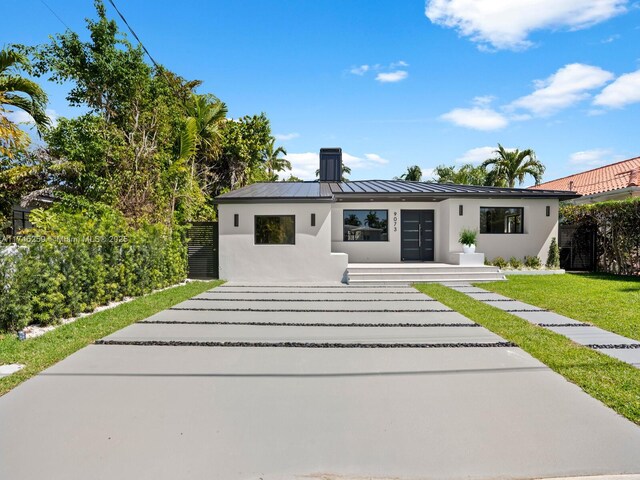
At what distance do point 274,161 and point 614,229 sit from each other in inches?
951

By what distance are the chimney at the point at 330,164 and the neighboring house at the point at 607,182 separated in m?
11.1

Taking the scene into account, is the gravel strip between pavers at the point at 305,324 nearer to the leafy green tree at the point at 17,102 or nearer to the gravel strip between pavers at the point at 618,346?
the gravel strip between pavers at the point at 618,346

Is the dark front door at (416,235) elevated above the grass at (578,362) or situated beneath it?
elevated above

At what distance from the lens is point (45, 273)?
5574 millimetres

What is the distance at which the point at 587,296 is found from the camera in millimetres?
8461

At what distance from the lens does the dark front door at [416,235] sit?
13.9 meters

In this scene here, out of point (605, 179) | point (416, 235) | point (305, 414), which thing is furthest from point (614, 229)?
point (305, 414)

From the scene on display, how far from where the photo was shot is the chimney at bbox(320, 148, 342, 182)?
17.0 metres

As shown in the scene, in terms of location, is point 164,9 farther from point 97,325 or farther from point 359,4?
point 97,325

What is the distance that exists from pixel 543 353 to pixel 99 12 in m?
14.0

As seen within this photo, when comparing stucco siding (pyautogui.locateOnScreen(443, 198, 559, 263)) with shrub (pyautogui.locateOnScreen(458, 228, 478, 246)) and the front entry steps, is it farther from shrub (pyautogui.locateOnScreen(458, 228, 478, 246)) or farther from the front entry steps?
the front entry steps

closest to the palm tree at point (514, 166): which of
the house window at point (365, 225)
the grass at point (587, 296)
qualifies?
the grass at point (587, 296)

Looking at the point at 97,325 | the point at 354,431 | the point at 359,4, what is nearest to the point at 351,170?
the point at 359,4

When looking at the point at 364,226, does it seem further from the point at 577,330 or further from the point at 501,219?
the point at 577,330
